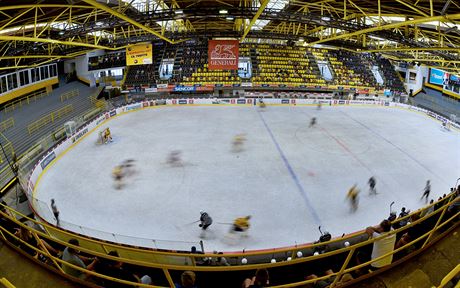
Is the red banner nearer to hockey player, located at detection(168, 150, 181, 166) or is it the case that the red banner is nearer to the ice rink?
the ice rink

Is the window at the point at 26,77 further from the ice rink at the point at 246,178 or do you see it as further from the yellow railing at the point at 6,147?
the yellow railing at the point at 6,147

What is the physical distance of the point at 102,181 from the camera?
1569cm

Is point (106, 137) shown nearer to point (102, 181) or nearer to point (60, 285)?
point (102, 181)

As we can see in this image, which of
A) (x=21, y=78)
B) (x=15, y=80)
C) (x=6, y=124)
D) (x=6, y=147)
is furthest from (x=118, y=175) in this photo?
(x=21, y=78)

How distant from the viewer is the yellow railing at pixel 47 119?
23625 mm

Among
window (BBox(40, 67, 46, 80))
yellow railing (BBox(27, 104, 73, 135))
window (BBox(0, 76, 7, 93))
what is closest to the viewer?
yellow railing (BBox(27, 104, 73, 135))

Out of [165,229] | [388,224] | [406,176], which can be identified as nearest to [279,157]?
[406,176]

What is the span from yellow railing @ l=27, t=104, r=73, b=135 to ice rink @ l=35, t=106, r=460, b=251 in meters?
4.34

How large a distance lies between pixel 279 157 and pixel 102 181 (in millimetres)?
10828

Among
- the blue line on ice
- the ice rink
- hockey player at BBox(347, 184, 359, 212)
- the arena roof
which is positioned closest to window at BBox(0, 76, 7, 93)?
the arena roof

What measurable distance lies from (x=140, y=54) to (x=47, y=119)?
11.0m

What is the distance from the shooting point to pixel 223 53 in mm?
32250

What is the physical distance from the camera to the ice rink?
39.1ft

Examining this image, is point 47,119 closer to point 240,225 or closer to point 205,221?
point 205,221
